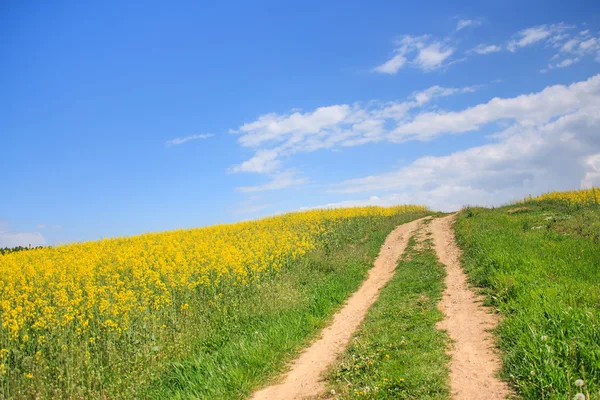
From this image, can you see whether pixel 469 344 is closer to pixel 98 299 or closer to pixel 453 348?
pixel 453 348

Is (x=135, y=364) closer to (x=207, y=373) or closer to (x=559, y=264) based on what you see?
(x=207, y=373)

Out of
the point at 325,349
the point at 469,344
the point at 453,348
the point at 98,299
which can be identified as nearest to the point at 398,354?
the point at 453,348

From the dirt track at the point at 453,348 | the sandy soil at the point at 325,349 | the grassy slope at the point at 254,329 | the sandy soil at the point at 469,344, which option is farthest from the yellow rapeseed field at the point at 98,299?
the sandy soil at the point at 469,344

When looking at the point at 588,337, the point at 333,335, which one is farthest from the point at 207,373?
the point at 588,337

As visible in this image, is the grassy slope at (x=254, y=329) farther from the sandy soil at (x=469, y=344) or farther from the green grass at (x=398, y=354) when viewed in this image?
the sandy soil at (x=469, y=344)

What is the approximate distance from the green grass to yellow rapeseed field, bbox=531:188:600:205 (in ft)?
65.7

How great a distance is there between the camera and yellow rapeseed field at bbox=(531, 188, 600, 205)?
26.5 m

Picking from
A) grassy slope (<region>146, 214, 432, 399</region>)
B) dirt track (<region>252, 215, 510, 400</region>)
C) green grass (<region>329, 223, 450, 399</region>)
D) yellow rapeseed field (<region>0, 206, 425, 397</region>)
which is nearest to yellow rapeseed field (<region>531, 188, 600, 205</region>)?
dirt track (<region>252, 215, 510, 400</region>)

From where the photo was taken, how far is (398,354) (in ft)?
25.6

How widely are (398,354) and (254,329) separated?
13.0ft

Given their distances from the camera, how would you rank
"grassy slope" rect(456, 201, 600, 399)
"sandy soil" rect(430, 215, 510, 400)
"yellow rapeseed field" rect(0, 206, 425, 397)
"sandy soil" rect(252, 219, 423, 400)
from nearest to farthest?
"grassy slope" rect(456, 201, 600, 399) → "sandy soil" rect(430, 215, 510, 400) → "sandy soil" rect(252, 219, 423, 400) → "yellow rapeseed field" rect(0, 206, 425, 397)

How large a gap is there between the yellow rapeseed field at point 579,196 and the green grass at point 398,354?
20.0 metres

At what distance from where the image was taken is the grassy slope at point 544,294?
236 inches

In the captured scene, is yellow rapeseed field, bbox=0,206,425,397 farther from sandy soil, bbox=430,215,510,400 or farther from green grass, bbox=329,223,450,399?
sandy soil, bbox=430,215,510,400
